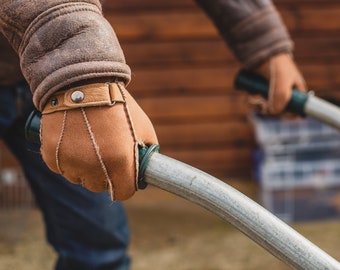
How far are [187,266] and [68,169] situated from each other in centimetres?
203

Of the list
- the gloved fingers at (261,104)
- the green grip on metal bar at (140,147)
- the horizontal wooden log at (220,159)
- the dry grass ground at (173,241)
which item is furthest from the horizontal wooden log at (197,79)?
the green grip on metal bar at (140,147)

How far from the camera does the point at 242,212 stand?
112cm

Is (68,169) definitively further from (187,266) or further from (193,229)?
(193,229)

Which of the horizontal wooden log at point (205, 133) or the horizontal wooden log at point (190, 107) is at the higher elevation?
the horizontal wooden log at point (190, 107)

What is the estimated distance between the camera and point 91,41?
1.20 metres

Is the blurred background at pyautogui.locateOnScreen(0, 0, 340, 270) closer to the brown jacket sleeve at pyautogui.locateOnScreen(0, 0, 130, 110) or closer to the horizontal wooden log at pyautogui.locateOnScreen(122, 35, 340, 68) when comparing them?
the horizontal wooden log at pyautogui.locateOnScreen(122, 35, 340, 68)

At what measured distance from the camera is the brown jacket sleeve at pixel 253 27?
5.86 ft

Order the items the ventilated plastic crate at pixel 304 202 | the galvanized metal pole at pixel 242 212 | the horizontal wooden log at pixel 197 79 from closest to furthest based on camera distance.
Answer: the galvanized metal pole at pixel 242 212
the ventilated plastic crate at pixel 304 202
the horizontal wooden log at pixel 197 79

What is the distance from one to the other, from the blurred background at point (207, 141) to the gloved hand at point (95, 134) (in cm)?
210

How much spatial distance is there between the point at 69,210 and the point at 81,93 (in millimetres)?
701

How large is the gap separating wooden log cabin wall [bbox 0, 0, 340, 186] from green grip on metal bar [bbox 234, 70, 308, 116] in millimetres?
2085

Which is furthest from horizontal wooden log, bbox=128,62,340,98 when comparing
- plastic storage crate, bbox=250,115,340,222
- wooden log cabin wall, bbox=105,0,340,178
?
plastic storage crate, bbox=250,115,340,222

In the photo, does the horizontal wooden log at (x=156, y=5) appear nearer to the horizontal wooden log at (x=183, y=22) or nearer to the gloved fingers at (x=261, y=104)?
the horizontal wooden log at (x=183, y=22)

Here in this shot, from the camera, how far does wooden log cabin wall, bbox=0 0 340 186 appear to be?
389 centimetres
